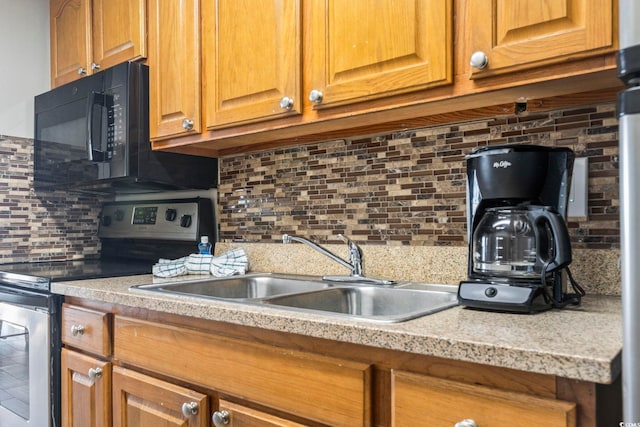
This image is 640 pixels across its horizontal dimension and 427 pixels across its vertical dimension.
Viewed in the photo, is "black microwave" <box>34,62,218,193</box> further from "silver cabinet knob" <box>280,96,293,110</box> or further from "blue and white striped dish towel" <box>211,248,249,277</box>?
"silver cabinet knob" <box>280,96,293,110</box>

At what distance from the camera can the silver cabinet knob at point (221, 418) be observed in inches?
45.4

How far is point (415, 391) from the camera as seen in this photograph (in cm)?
88

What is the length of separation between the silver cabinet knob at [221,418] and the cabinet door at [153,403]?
0.17 feet

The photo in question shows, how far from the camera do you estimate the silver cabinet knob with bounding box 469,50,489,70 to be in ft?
3.56

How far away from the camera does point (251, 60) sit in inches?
60.9

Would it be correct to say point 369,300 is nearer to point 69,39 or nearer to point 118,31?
point 118,31

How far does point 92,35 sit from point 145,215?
0.82m

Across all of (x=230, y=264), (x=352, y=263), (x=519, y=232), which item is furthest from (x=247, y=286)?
(x=519, y=232)

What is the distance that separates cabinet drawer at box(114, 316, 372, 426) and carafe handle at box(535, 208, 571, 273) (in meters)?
0.43

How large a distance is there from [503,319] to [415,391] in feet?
0.74

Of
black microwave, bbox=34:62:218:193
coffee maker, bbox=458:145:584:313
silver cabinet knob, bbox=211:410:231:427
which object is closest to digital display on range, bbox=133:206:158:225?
black microwave, bbox=34:62:218:193

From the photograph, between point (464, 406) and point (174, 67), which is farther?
point (174, 67)

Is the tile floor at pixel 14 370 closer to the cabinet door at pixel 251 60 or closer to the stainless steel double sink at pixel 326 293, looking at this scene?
the stainless steel double sink at pixel 326 293

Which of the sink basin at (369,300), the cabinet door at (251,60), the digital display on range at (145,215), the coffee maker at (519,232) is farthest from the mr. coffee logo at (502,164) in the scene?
the digital display on range at (145,215)
